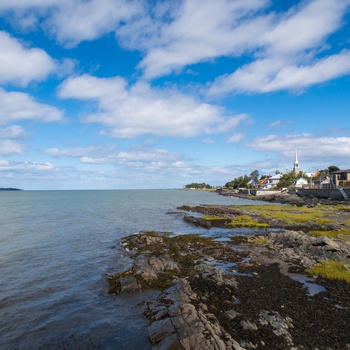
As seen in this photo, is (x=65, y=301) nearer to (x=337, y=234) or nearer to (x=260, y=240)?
(x=260, y=240)

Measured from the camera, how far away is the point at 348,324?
13.4 m

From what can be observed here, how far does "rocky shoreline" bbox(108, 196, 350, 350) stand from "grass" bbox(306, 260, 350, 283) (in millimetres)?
630

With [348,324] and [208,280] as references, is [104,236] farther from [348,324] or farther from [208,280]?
[348,324]

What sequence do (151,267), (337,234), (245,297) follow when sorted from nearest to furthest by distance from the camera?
(245,297) < (151,267) < (337,234)

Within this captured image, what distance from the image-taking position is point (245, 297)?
1658 centimetres

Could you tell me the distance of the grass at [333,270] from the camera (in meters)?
19.5

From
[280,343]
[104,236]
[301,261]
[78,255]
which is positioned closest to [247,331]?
[280,343]

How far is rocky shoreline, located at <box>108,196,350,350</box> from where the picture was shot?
39.9ft

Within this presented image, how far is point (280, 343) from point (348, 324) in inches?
173

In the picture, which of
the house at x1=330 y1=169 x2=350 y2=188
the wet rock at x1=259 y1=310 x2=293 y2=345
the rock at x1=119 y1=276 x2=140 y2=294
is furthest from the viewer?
the house at x1=330 y1=169 x2=350 y2=188

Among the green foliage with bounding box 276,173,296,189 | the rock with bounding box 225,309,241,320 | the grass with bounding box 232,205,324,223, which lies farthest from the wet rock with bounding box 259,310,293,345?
the green foliage with bounding box 276,173,296,189

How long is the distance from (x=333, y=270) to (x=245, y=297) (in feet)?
30.2

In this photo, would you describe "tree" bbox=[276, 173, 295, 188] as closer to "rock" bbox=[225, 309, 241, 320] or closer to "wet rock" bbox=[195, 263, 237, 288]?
"wet rock" bbox=[195, 263, 237, 288]

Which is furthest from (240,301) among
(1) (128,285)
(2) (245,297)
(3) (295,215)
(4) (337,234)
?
(3) (295,215)
